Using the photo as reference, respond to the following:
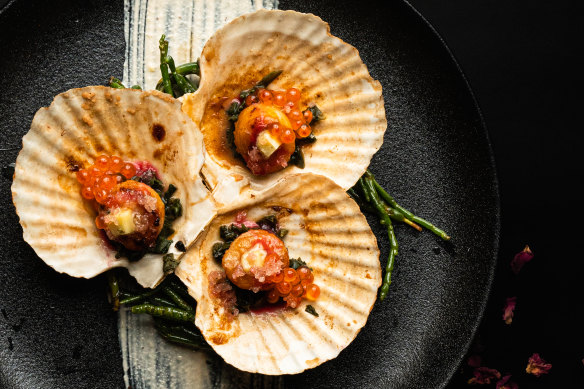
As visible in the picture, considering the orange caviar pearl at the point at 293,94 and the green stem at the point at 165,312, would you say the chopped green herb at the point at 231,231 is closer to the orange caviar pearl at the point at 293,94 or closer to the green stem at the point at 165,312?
the green stem at the point at 165,312

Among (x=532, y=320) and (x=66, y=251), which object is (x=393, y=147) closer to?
(x=532, y=320)

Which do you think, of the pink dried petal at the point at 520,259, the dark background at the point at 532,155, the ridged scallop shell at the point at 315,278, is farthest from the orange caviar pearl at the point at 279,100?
the pink dried petal at the point at 520,259

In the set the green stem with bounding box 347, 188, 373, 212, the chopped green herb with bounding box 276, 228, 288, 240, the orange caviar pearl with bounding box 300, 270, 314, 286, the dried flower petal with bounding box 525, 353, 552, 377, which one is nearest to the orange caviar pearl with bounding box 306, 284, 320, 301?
the orange caviar pearl with bounding box 300, 270, 314, 286

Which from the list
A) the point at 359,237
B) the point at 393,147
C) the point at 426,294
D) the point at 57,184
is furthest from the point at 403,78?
the point at 57,184

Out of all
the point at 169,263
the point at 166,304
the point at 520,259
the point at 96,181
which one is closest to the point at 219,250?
the point at 169,263

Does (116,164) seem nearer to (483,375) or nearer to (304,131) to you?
(304,131)

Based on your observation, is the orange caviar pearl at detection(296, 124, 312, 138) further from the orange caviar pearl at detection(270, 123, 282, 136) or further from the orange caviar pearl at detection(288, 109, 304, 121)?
the orange caviar pearl at detection(270, 123, 282, 136)
